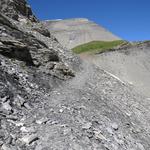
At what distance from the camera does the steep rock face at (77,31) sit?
110m

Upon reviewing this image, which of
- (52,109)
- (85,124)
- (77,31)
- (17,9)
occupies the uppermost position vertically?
(17,9)

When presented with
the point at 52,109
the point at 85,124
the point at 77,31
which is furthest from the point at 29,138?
the point at 77,31

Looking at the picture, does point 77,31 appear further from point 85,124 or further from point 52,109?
point 85,124

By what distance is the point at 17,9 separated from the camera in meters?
29.9

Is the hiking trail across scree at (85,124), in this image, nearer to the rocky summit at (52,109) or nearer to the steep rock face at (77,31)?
the rocky summit at (52,109)

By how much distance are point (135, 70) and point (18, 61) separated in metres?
32.2

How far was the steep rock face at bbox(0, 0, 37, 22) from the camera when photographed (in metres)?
27.0

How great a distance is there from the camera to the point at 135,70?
46312 millimetres

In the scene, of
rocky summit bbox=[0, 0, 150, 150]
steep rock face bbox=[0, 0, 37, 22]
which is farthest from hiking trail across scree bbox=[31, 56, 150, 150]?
steep rock face bbox=[0, 0, 37, 22]

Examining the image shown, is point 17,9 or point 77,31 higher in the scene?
point 17,9

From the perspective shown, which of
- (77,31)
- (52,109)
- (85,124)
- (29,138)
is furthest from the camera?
(77,31)

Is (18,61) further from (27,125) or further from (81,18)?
(81,18)

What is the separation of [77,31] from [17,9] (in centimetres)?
8692

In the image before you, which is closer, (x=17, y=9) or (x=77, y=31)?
(x=17, y=9)
